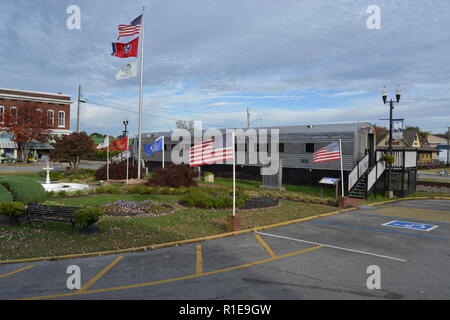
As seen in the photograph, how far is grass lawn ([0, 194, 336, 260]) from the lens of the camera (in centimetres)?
936

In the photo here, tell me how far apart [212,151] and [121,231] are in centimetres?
391

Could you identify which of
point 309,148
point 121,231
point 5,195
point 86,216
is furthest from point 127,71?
point 309,148

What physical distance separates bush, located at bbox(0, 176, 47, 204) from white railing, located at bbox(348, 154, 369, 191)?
52.2ft

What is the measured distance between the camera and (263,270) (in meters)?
7.97

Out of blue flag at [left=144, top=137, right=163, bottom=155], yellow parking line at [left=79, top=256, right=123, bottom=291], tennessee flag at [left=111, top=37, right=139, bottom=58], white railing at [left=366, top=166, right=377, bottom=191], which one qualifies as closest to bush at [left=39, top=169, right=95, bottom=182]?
blue flag at [left=144, top=137, right=163, bottom=155]

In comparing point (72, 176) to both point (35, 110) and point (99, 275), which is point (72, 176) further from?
point (35, 110)

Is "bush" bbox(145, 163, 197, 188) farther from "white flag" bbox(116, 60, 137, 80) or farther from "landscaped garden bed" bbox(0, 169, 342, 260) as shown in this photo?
"white flag" bbox(116, 60, 137, 80)

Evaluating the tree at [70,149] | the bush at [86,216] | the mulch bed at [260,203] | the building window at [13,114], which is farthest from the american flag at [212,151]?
the building window at [13,114]

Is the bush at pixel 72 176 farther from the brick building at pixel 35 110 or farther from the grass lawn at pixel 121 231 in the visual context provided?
the brick building at pixel 35 110

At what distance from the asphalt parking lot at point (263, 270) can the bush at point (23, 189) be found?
609 cm

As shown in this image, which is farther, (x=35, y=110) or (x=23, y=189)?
(x=35, y=110)

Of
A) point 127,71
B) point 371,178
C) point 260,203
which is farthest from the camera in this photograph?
point 127,71

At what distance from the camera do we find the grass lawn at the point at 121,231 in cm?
936
